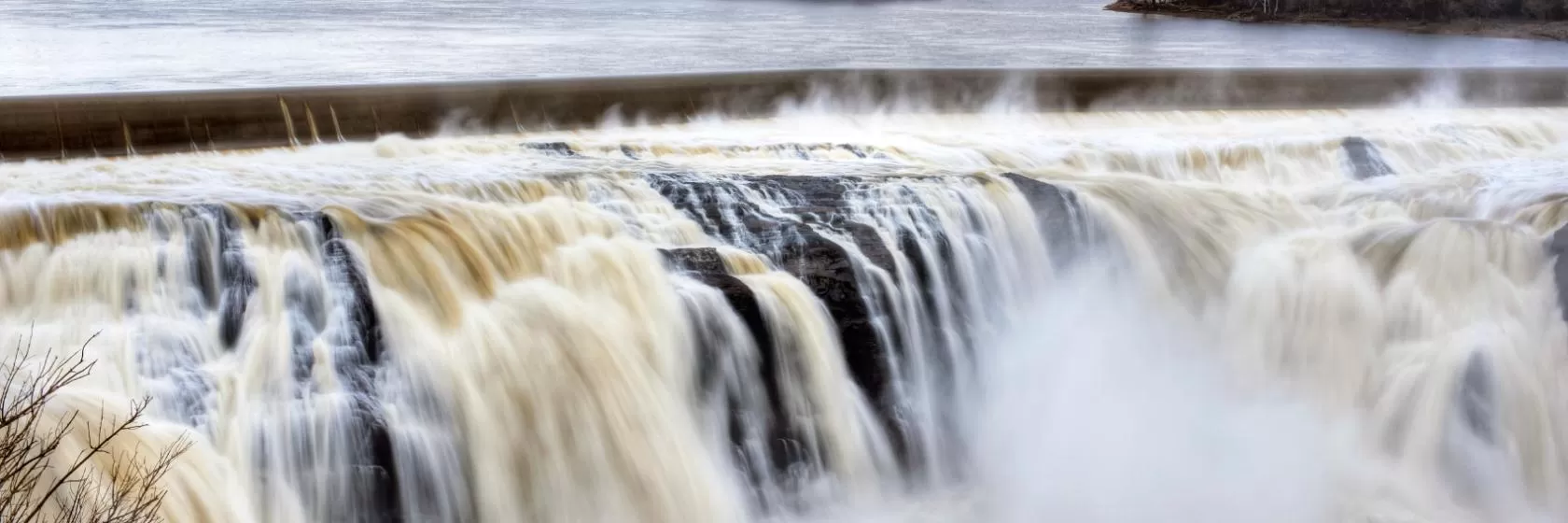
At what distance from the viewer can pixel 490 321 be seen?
7.95m

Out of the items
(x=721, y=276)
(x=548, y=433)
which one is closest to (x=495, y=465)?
(x=548, y=433)

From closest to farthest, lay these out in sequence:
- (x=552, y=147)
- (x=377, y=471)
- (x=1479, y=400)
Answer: (x=377, y=471) → (x=1479, y=400) → (x=552, y=147)

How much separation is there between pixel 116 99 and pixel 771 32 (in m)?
23.9

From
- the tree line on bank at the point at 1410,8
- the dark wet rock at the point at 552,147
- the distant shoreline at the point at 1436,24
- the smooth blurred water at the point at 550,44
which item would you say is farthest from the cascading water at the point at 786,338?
the tree line on bank at the point at 1410,8

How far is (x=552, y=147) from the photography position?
1236 centimetres

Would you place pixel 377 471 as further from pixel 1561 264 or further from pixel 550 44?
pixel 550 44

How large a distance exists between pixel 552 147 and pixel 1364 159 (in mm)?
8971

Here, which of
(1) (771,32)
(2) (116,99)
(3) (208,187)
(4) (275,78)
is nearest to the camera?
(3) (208,187)

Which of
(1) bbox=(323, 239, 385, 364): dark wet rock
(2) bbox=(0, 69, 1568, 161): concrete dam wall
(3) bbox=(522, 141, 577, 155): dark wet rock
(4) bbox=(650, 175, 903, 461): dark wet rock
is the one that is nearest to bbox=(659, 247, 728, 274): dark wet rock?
(4) bbox=(650, 175, 903, 461): dark wet rock

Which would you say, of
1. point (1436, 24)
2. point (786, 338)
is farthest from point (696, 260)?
point (1436, 24)

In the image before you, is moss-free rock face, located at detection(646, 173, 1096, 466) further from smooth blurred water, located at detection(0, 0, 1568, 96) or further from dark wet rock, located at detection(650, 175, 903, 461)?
smooth blurred water, located at detection(0, 0, 1568, 96)

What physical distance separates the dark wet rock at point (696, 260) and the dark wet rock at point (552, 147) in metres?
3.62

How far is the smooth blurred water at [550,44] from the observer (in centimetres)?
2050

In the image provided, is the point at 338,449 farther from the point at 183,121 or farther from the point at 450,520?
the point at 183,121
